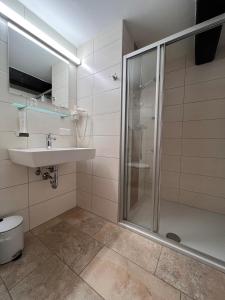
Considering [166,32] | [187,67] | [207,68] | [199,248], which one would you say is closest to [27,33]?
[166,32]

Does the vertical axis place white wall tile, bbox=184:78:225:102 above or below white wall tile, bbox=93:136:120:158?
above

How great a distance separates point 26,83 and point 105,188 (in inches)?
58.4

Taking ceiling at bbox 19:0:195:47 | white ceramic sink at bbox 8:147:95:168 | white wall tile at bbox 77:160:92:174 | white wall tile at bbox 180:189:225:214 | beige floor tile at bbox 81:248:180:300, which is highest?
ceiling at bbox 19:0:195:47

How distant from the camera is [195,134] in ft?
6.97

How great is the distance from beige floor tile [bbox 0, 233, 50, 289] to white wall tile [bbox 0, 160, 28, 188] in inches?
23.4

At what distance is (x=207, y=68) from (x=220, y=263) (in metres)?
2.27

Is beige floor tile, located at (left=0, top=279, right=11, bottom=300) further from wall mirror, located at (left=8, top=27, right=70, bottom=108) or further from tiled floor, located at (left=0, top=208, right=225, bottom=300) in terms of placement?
wall mirror, located at (left=8, top=27, right=70, bottom=108)

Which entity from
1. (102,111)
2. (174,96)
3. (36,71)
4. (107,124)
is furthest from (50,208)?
(174,96)

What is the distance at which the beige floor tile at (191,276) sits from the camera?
96cm

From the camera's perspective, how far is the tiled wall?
1.95 m

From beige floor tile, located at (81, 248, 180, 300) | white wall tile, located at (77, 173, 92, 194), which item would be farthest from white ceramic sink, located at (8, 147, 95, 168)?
beige floor tile, located at (81, 248, 180, 300)

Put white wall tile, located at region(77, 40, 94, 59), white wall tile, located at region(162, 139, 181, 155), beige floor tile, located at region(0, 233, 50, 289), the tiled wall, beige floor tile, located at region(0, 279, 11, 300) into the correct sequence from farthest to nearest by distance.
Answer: white wall tile, located at region(162, 139, 181, 155), the tiled wall, white wall tile, located at region(77, 40, 94, 59), beige floor tile, located at region(0, 233, 50, 289), beige floor tile, located at region(0, 279, 11, 300)

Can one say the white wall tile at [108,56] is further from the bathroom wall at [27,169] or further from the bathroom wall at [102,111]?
the bathroom wall at [27,169]

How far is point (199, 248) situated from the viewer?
1319mm
